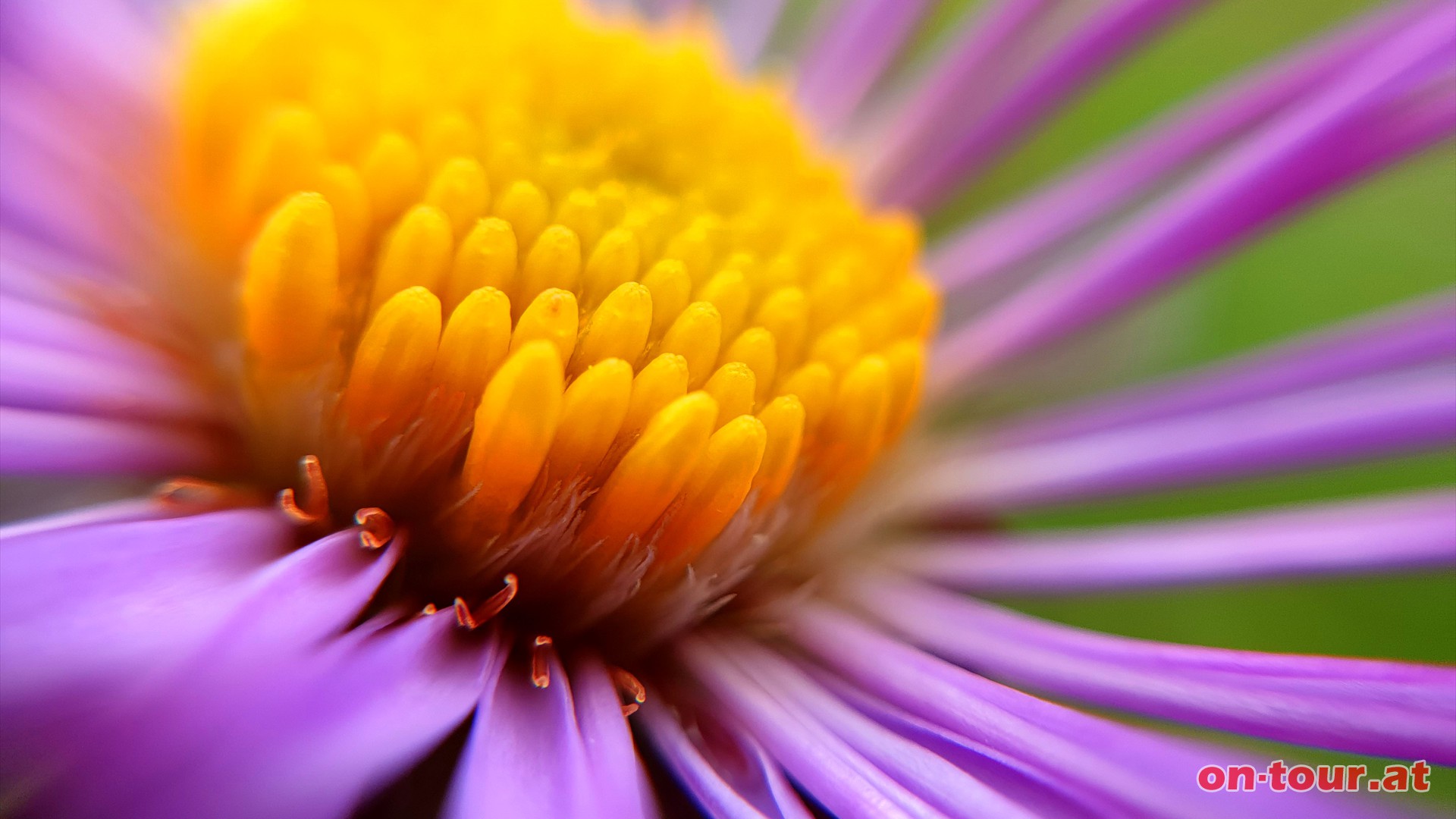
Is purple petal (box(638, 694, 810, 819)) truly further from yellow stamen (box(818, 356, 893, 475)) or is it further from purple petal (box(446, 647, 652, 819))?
yellow stamen (box(818, 356, 893, 475))

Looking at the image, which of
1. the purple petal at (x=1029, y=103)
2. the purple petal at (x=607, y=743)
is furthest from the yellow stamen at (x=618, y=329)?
the purple petal at (x=1029, y=103)

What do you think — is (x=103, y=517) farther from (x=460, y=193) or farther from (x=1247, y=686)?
(x=1247, y=686)

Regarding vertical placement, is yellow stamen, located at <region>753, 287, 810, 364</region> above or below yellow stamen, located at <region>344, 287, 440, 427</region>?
above

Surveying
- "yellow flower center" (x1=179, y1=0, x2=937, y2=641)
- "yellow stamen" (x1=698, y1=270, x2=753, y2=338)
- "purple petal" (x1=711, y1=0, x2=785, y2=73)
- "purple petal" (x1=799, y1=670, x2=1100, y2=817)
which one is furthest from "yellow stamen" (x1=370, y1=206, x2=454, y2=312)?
"purple petal" (x1=711, y1=0, x2=785, y2=73)

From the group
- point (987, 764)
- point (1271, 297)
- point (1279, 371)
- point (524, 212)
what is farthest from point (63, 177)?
point (1271, 297)

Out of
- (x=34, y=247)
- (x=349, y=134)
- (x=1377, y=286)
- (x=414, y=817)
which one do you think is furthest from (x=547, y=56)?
(x=1377, y=286)

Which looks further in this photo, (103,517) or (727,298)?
(727,298)
